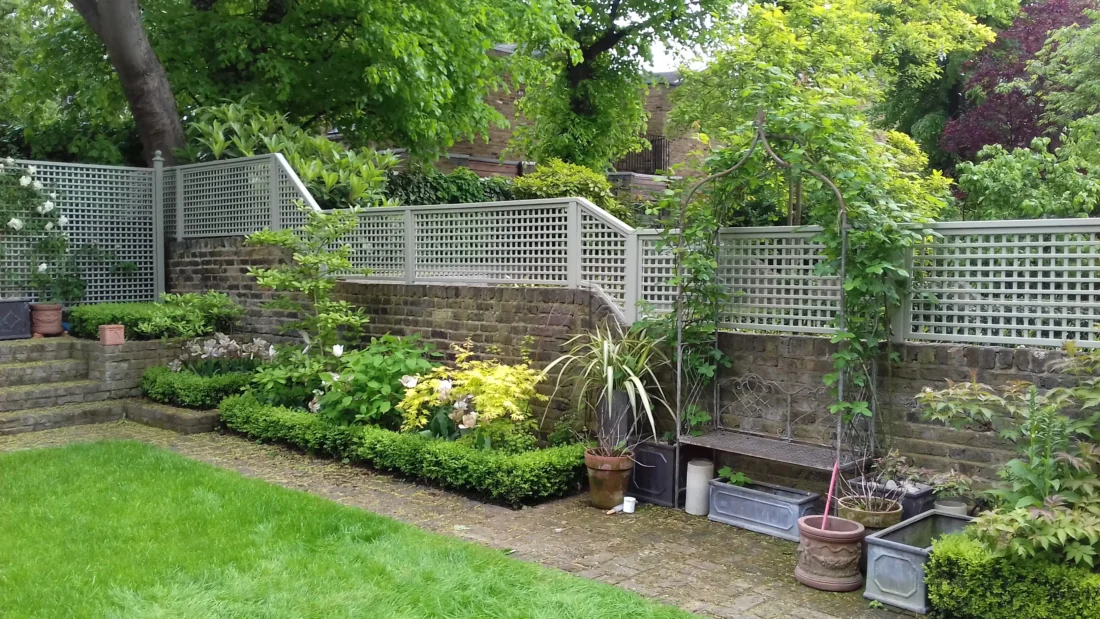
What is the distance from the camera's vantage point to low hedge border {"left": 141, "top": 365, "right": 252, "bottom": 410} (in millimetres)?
8672

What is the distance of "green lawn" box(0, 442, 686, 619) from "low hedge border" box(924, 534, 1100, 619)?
1219mm

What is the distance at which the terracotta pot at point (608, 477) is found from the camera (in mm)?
5840

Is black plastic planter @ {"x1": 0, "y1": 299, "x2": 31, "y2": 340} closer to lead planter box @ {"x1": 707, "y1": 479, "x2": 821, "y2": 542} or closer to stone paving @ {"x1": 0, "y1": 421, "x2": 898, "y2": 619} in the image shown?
stone paving @ {"x1": 0, "y1": 421, "x2": 898, "y2": 619}

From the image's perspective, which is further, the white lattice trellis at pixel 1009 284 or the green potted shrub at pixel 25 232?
the green potted shrub at pixel 25 232

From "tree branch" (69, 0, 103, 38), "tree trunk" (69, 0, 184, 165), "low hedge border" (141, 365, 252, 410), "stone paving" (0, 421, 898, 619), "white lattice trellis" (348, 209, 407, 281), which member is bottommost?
"stone paving" (0, 421, 898, 619)

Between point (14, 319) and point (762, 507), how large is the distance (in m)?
7.98

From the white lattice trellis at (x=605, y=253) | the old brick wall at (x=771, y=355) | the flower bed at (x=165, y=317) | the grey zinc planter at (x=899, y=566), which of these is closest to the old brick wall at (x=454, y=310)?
the old brick wall at (x=771, y=355)

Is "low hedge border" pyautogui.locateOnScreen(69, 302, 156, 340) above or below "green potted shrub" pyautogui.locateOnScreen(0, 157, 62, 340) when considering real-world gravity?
below

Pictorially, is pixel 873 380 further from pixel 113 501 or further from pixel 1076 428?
pixel 113 501

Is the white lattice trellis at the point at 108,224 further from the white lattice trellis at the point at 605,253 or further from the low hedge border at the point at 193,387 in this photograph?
the white lattice trellis at the point at 605,253

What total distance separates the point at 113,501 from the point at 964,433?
16.8 feet

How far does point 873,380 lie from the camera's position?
17.2ft

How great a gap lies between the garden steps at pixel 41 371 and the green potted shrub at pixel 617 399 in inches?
217

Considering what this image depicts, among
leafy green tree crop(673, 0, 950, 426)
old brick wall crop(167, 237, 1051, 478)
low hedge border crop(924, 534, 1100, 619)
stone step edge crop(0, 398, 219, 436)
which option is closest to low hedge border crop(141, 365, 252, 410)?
stone step edge crop(0, 398, 219, 436)
